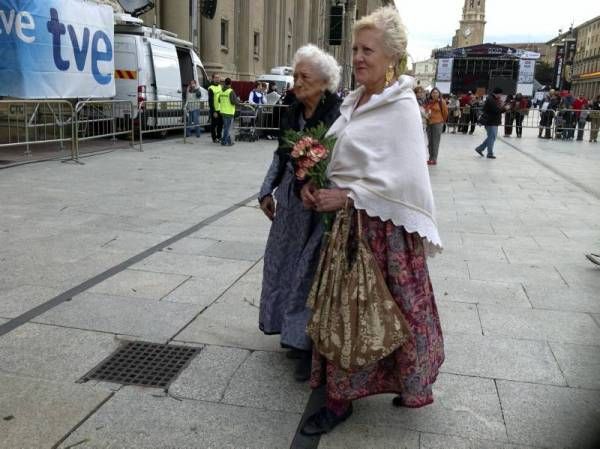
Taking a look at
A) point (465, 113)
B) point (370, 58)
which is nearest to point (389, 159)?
point (370, 58)

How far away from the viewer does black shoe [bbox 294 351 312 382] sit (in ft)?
10.4

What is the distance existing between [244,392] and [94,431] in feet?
2.42

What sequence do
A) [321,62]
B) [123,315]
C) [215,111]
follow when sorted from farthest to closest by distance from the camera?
1. [215,111]
2. [123,315]
3. [321,62]

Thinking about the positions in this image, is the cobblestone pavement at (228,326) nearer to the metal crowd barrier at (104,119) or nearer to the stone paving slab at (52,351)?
the stone paving slab at (52,351)

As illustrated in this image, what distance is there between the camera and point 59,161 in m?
10.6

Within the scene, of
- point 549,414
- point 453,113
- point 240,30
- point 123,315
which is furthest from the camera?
point 240,30

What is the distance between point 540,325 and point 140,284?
2.87 m

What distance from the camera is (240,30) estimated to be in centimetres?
3153

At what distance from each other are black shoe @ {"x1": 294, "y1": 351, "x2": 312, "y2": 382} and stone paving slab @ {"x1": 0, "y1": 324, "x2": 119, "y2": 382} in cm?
109

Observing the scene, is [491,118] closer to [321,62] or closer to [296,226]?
[321,62]

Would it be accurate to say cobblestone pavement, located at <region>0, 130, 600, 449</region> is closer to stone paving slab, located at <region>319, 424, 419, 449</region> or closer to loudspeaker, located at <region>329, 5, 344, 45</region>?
stone paving slab, located at <region>319, 424, 419, 449</region>

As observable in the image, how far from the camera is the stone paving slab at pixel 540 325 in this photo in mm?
3830

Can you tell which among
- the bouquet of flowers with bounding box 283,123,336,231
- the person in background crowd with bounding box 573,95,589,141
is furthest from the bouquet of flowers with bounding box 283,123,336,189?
the person in background crowd with bounding box 573,95,589,141

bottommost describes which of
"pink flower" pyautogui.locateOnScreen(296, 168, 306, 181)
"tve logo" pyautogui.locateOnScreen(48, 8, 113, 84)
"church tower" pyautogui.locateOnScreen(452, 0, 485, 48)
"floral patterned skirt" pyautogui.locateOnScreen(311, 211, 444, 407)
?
"floral patterned skirt" pyautogui.locateOnScreen(311, 211, 444, 407)
